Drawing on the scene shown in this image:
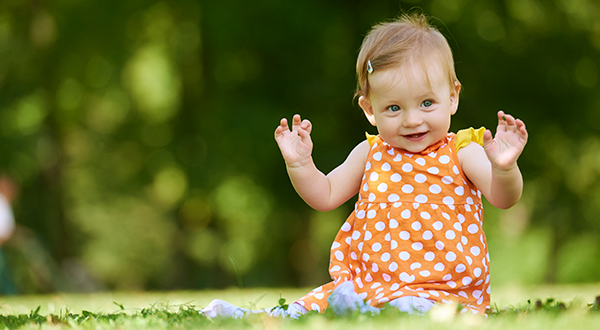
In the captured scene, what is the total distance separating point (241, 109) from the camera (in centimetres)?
1052

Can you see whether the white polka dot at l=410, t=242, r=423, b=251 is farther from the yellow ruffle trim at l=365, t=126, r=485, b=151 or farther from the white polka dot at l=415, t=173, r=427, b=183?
the yellow ruffle trim at l=365, t=126, r=485, b=151

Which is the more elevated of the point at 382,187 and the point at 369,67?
the point at 369,67

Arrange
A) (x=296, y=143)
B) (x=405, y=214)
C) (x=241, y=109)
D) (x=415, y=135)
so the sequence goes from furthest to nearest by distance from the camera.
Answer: (x=241, y=109)
(x=296, y=143)
(x=415, y=135)
(x=405, y=214)

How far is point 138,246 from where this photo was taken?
25672 mm

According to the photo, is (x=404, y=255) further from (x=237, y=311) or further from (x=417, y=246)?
(x=237, y=311)

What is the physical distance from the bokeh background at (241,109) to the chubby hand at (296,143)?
485 cm

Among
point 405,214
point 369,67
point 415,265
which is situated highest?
point 369,67

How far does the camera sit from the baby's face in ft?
9.93

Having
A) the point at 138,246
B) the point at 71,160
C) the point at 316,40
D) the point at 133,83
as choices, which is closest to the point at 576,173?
the point at 316,40

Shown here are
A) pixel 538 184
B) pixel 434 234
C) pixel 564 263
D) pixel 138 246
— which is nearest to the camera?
→ pixel 434 234

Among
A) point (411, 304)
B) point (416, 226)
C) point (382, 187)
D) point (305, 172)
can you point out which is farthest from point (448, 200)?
point (305, 172)

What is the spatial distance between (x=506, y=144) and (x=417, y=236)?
0.59m

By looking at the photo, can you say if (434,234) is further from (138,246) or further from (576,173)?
(138,246)

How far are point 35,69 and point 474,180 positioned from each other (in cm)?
1124
